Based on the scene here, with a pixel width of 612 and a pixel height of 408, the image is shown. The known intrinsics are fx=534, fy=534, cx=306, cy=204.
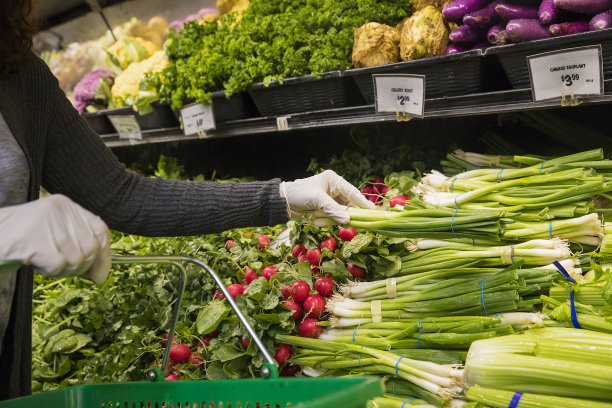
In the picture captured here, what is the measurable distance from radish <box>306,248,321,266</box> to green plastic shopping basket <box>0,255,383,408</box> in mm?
673

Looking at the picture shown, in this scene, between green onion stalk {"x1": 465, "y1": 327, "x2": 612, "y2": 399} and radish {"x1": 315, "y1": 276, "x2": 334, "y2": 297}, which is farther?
radish {"x1": 315, "y1": 276, "x2": 334, "y2": 297}

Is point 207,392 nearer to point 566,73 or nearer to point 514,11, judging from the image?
point 566,73

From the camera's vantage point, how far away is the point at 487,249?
188 centimetres

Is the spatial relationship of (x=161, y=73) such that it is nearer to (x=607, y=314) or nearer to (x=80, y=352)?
(x=80, y=352)

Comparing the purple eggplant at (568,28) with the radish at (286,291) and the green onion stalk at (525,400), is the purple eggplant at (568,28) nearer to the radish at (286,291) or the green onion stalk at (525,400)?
the green onion stalk at (525,400)

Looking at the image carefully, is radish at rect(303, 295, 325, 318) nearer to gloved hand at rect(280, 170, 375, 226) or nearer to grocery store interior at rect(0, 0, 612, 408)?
grocery store interior at rect(0, 0, 612, 408)

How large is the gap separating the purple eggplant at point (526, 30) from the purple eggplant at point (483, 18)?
18cm

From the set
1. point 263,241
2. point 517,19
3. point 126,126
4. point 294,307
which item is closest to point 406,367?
point 294,307

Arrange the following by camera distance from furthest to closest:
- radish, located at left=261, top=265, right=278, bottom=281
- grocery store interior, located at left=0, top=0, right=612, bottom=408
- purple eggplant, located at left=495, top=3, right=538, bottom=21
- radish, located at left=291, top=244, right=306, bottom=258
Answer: radish, located at left=291, top=244, right=306, bottom=258 < radish, located at left=261, top=265, right=278, bottom=281 < purple eggplant, located at left=495, top=3, right=538, bottom=21 < grocery store interior, located at left=0, top=0, right=612, bottom=408

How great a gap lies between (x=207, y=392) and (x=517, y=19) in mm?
1546

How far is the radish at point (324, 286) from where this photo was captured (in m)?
2.00

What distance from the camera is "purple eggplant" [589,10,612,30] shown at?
164 cm

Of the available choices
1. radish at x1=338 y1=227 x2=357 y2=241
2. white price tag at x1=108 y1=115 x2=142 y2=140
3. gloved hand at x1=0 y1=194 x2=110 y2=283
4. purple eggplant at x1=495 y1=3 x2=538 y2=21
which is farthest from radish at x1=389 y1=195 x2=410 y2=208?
white price tag at x1=108 y1=115 x2=142 y2=140

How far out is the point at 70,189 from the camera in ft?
5.57
